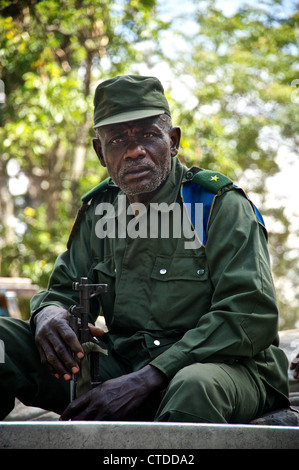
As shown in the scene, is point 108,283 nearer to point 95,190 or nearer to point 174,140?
point 95,190

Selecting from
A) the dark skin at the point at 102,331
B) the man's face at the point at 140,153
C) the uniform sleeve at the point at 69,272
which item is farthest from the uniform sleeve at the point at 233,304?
the uniform sleeve at the point at 69,272

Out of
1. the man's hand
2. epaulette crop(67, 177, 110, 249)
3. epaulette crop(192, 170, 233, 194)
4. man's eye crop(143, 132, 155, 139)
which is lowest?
the man's hand

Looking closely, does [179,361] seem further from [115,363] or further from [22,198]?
[22,198]

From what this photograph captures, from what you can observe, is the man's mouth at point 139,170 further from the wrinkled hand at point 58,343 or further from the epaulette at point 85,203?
the wrinkled hand at point 58,343

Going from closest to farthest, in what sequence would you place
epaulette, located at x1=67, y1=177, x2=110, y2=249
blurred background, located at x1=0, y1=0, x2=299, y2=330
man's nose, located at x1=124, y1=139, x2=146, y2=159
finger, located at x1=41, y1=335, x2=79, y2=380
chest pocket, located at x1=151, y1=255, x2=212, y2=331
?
finger, located at x1=41, y1=335, x2=79, y2=380 < chest pocket, located at x1=151, y1=255, x2=212, y2=331 < man's nose, located at x1=124, y1=139, x2=146, y2=159 < epaulette, located at x1=67, y1=177, x2=110, y2=249 < blurred background, located at x1=0, y1=0, x2=299, y2=330

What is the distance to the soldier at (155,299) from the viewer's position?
232 centimetres

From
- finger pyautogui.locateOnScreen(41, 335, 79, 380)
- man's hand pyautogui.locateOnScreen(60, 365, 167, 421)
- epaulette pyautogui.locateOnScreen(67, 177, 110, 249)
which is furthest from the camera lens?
epaulette pyautogui.locateOnScreen(67, 177, 110, 249)

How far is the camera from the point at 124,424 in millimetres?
1769

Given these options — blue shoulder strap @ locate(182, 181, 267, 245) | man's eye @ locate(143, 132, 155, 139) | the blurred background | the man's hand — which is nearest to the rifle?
the man's hand

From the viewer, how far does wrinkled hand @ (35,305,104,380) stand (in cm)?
245

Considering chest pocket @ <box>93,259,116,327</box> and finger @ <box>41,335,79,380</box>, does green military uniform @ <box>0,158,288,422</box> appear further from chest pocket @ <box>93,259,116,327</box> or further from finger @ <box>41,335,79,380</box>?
finger @ <box>41,335,79,380</box>

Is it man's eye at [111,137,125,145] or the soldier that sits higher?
man's eye at [111,137,125,145]
